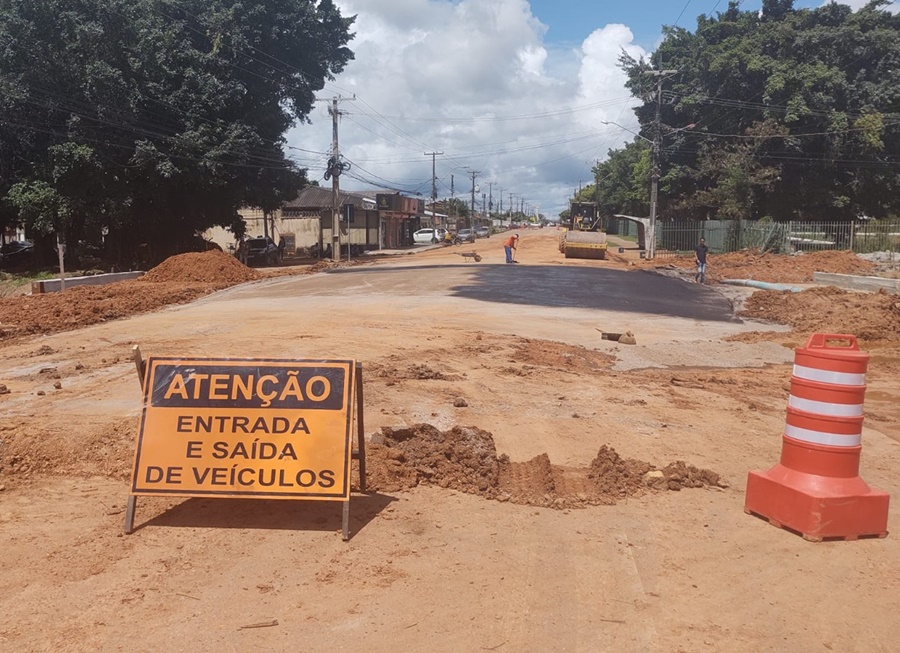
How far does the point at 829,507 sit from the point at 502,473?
2435 millimetres

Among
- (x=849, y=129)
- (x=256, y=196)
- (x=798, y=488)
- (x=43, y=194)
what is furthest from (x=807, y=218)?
(x=798, y=488)

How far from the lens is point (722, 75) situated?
50.3 m

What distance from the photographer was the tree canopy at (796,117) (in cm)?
4634

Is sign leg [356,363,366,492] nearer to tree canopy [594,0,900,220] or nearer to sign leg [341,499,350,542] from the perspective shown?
→ sign leg [341,499,350,542]

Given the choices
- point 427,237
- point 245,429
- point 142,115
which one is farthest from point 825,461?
point 427,237

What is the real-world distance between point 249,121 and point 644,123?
32.5 metres

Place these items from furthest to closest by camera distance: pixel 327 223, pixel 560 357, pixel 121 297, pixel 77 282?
pixel 327 223, pixel 77 282, pixel 121 297, pixel 560 357

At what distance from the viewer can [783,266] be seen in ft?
114

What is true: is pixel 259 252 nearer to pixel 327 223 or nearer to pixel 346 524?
pixel 327 223

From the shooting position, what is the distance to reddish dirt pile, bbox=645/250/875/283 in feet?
105

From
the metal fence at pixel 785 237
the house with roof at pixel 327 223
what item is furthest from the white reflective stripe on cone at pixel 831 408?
the house with roof at pixel 327 223

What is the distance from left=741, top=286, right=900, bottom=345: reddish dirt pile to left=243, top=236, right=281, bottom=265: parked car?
30.7 m

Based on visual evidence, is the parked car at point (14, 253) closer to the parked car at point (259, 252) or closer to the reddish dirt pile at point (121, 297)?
the parked car at point (259, 252)

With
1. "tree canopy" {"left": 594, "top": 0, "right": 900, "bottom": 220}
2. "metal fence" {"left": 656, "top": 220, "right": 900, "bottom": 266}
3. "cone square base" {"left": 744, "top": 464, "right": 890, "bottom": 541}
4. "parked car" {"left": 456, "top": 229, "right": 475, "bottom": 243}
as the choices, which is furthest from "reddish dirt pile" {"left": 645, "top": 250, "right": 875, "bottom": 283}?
"parked car" {"left": 456, "top": 229, "right": 475, "bottom": 243}
